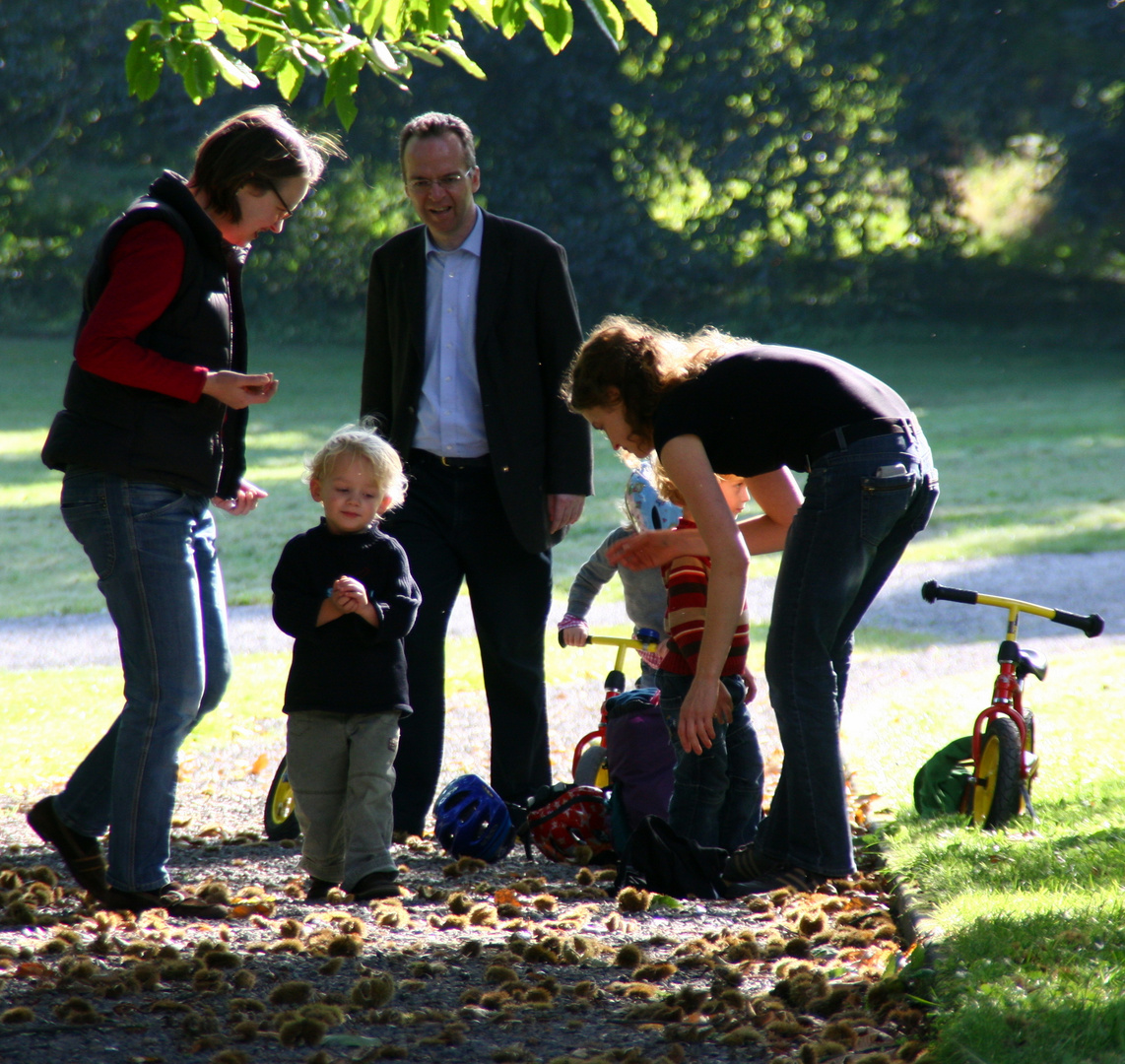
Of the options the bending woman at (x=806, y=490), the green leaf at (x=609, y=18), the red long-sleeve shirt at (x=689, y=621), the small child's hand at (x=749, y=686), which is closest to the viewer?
the bending woman at (x=806, y=490)

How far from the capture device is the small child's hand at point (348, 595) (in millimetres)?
4074

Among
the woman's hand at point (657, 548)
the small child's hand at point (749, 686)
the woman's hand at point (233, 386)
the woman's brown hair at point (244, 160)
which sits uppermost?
the woman's brown hair at point (244, 160)

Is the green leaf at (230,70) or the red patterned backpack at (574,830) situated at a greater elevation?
the green leaf at (230,70)

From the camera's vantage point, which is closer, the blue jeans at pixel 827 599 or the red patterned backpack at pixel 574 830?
the blue jeans at pixel 827 599

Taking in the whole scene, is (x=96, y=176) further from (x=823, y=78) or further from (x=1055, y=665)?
(x=1055, y=665)

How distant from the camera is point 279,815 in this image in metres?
5.26

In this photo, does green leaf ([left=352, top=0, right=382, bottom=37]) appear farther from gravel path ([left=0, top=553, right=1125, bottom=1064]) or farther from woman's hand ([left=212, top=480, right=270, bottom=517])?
gravel path ([left=0, top=553, right=1125, bottom=1064])

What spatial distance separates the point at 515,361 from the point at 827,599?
1715 millimetres

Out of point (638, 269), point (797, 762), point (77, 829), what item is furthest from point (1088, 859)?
point (638, 269)

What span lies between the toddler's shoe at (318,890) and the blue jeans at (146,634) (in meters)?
0.48

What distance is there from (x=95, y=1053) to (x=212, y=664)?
142cm

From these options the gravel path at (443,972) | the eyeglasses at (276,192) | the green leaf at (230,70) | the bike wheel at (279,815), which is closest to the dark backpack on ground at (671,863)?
the gravel path at (443,972)

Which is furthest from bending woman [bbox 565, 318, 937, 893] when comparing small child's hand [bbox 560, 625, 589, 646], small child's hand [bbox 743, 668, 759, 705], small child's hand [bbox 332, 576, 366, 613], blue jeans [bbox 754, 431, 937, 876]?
small child's hand [bbox 560, 625, 589, 646]

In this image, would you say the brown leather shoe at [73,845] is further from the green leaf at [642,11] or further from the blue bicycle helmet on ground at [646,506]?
the green leaf at [642,11]
